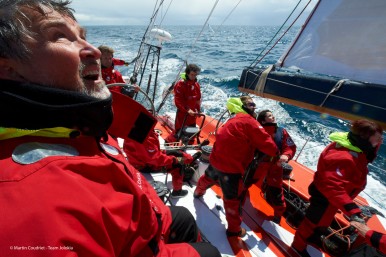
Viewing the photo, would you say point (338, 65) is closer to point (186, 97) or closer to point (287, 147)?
point (287, 147)

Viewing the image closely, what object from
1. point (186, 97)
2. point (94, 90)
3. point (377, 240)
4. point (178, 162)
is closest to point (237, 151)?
point (178, 162)

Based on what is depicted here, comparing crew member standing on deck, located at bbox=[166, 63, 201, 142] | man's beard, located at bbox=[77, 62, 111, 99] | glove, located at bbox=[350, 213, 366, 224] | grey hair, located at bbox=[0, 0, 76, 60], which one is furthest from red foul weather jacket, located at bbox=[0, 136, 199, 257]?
crew member standing on deck, located at bbox=[166, 63, 201, 142]

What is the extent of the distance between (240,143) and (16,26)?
1.99m

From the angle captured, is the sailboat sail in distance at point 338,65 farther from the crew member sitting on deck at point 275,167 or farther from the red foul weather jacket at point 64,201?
the red foul weather jacket at point 64,201

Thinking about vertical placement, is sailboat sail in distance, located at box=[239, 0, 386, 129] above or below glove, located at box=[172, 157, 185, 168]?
above

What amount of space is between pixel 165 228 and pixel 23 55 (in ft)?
3.33

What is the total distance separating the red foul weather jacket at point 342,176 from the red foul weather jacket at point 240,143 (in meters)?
0.50

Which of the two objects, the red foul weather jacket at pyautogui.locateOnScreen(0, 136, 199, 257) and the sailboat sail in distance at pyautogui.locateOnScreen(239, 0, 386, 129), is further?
the sailboat sail in distance at pyautogui.locateOnScreen(239, 0, 386, 129)

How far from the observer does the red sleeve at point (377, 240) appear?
1.57 meters

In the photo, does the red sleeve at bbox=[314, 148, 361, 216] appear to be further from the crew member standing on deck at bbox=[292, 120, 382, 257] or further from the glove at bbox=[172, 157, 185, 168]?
the glove at bbox=[172, 157, 185, 168]

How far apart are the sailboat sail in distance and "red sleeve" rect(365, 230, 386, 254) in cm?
87

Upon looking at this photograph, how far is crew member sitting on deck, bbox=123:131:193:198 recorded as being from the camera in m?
2.00

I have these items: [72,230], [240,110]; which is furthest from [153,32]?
[72,230]

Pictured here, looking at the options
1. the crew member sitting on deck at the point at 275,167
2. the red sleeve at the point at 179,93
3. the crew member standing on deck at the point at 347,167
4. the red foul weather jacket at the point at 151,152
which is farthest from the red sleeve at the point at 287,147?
the red sleeve at the point at 179,93
